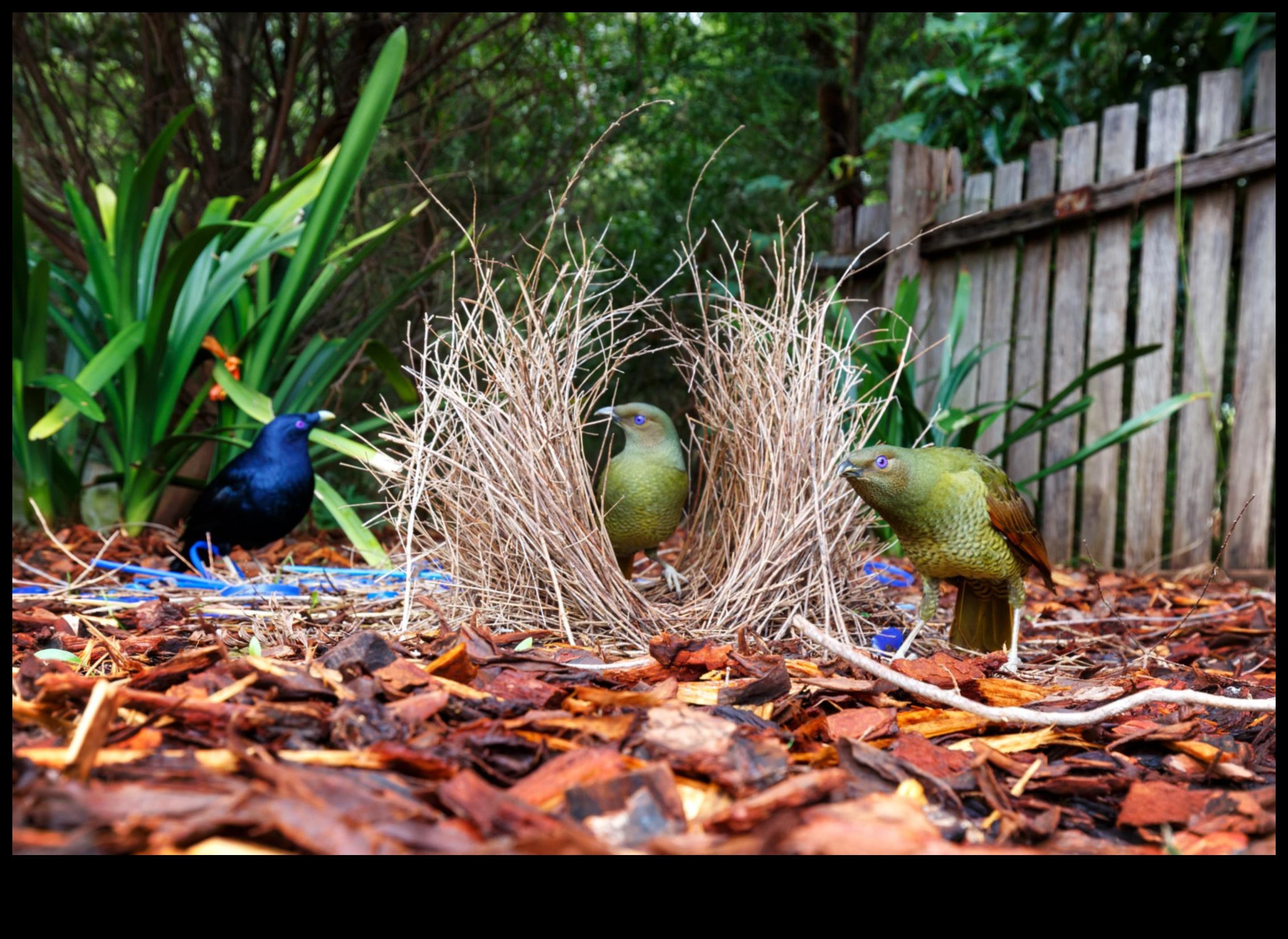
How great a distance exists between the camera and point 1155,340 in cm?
410

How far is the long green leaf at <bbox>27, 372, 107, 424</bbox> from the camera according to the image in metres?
2.97

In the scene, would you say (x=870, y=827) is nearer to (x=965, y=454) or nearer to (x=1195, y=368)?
(x=965, y=454)

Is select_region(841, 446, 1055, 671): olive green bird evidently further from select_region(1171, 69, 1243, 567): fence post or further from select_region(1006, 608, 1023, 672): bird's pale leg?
select_region(1171, 69, 1243, 567): fence post

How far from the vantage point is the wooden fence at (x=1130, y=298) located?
3.76 m

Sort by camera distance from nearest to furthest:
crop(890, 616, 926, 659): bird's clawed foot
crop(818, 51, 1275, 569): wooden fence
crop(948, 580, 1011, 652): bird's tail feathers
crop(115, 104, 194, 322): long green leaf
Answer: crop(890, 616, 926, 659): bird's clawed foot
crop(948, 580, 1011, 652): bird's tail feathers
crop(115, 104, 194, 322): long green leaf
crop(818, 51, 1275, 569): wooden fence

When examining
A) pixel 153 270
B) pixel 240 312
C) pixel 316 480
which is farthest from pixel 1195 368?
pixel 153 270

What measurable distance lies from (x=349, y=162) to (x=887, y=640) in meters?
2.65

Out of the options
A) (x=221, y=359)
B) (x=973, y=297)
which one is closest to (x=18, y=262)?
(x=221, y=359)

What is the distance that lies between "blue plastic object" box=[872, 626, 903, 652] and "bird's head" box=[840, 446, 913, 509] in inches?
15.2

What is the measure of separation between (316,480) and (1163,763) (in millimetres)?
2971

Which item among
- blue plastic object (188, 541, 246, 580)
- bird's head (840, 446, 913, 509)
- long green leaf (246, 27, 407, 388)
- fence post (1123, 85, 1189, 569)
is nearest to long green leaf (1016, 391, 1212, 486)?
fence post (1123, 85, 1189, 569)

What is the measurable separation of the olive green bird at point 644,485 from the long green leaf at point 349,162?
1.77 m

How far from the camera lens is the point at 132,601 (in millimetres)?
2527
